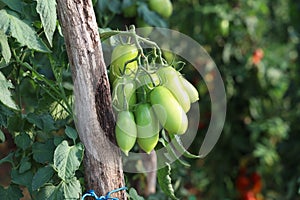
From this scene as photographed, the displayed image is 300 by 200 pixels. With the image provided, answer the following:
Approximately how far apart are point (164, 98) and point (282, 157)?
6.93ft

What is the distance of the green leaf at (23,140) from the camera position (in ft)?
4.14

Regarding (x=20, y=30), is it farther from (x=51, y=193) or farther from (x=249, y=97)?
(x=249, y=97)

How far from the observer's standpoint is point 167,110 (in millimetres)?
1116

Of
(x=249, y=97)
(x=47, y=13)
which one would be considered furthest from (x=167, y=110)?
(x=249, y=97)

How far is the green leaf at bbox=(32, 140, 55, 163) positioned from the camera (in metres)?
1.22

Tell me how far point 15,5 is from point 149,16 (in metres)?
0.70

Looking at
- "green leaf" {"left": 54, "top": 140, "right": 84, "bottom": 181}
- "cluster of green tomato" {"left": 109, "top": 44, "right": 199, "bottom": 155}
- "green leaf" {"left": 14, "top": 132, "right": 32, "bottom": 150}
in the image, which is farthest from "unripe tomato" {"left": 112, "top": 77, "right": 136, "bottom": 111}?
"green leaf" {"left": 14, "top": 132, "right": 32, "bottom": 150}

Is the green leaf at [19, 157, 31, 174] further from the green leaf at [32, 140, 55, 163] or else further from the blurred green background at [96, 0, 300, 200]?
the blurred green background at [96, 0, 300, 200]

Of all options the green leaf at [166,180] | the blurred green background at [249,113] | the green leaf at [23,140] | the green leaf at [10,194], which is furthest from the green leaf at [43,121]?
the blurred green background at [249,113]

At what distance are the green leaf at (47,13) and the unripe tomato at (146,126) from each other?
0.21m

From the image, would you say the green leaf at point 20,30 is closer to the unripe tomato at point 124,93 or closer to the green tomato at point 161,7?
the unripe tomato at point 124,93

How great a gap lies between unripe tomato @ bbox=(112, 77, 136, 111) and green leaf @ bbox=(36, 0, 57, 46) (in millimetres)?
161

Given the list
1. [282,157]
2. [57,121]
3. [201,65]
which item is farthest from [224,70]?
[57,121]

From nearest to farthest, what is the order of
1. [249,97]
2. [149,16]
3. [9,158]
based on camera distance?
[9,158] < [149,16] < [249,97]
